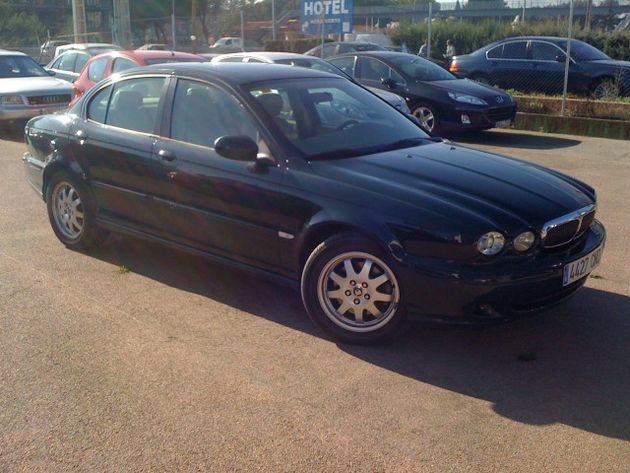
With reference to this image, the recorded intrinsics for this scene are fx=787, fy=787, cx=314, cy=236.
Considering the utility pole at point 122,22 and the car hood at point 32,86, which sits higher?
the utility pole at point 122,22

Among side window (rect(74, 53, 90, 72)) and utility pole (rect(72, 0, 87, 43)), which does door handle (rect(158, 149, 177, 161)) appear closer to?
side window (rect(74, 53, 90, 72))

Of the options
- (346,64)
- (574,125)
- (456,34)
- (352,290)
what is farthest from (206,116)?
(456,34)

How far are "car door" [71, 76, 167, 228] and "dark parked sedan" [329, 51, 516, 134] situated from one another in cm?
734

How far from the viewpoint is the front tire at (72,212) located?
6410 mm

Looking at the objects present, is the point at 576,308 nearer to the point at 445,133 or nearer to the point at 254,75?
the point at 254,75

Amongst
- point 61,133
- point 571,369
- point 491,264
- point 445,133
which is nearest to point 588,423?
point 571,369

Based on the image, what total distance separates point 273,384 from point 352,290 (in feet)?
2.56

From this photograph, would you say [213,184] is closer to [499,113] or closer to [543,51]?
[499,113]

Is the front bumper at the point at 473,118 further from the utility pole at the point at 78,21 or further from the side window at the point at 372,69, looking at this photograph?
the utility pole at the point at 78,21

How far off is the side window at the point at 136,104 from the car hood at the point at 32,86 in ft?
27.4

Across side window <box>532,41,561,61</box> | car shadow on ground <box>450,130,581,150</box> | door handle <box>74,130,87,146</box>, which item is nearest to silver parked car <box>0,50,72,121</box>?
car shadow on ground <box>450,130,581,150</box>

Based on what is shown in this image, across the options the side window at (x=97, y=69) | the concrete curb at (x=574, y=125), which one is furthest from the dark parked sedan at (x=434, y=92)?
the side window at (x=97, y=69)

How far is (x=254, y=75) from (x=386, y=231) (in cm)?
181

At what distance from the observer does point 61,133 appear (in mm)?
6605
